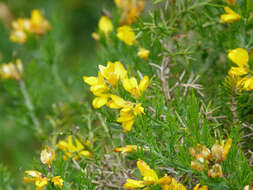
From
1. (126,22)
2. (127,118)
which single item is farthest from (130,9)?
(127,118)

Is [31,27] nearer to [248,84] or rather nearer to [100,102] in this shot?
[100,102]

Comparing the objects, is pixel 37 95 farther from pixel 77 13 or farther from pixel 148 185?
pixel 77 13

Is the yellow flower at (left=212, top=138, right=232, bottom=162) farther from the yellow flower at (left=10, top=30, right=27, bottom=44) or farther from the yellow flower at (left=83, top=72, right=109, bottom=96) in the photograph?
the yellow flower at (left=10, top=30, right=27, bottom=44)

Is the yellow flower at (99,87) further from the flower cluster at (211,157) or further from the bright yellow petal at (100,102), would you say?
the flower cluster at (211,157)

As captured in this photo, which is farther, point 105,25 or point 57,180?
point 105,25

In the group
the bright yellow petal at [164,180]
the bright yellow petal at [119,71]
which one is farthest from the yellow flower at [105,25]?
the bright yellow petal at [164,180]

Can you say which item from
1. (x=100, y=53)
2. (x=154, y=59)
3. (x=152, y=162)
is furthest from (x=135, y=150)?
(x=100, y=53)

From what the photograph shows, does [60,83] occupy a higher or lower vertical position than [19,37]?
lower
